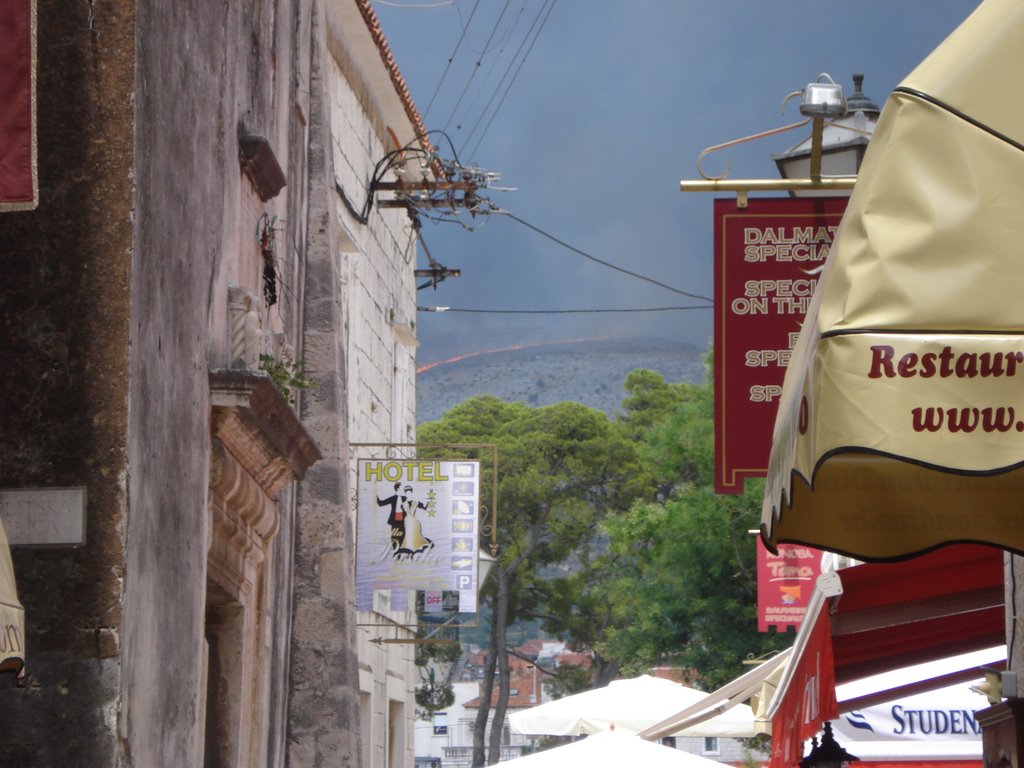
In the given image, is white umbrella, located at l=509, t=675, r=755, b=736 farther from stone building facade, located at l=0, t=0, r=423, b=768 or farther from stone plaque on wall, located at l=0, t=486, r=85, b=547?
stone plaque on wall, located at l=0, t=486, r=85, b=547

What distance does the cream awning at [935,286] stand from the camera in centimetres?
326

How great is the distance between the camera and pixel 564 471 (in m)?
58.3

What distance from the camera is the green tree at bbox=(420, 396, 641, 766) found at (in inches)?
2201

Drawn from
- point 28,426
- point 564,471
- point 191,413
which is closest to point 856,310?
point 28,426

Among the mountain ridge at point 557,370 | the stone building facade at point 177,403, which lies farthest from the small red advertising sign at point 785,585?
the mountain ridge at point 557,370

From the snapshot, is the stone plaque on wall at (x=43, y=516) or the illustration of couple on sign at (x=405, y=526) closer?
the stone plaque on wall at (x=43, y=516)

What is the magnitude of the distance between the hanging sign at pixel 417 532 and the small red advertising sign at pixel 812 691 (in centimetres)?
961

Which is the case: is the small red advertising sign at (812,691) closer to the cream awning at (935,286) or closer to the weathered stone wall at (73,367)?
the weathered stone wall at (73,367)

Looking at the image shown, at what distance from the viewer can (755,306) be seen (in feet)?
26.8

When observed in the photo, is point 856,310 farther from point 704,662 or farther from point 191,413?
point 704,662

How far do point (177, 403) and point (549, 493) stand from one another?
50.8 m

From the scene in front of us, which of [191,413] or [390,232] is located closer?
[191,413]

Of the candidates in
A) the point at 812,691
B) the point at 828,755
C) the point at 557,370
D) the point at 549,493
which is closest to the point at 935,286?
the point at 812,691

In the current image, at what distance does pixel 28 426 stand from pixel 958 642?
5355 mm
